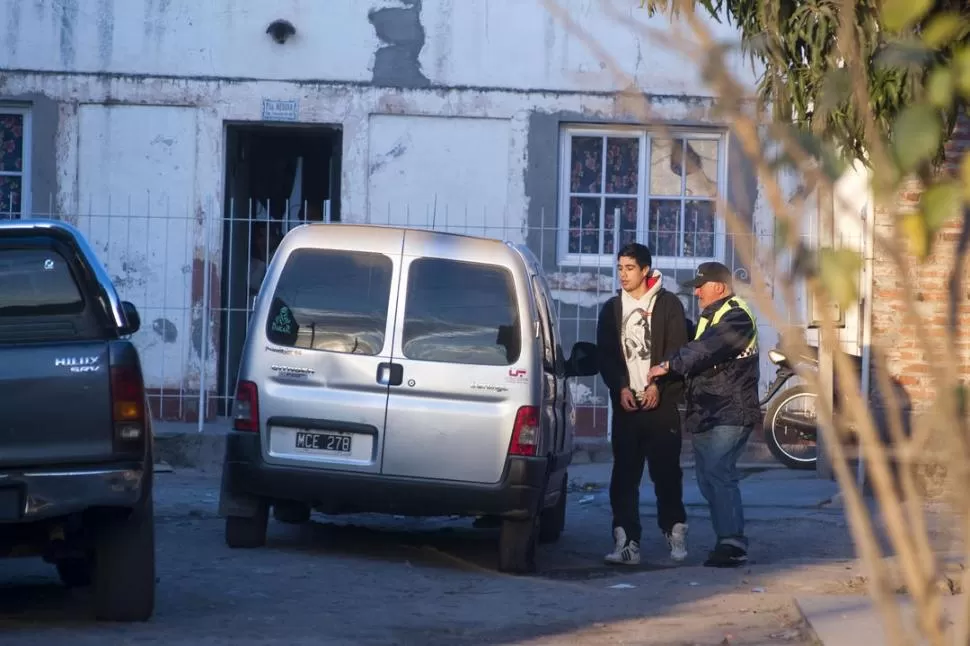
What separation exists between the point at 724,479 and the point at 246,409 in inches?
108

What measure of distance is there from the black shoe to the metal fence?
5002 millimetres

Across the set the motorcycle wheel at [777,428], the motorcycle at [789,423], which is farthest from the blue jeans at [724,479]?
the motorcycle wheel at [777,428]

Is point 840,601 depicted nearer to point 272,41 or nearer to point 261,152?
point 272,41

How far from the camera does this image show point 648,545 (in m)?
9.49

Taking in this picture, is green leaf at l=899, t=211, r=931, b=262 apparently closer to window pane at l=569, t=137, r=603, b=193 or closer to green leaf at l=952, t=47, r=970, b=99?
green leaf at l=952, t=47, r=970, b=99

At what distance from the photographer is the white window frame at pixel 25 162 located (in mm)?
13711

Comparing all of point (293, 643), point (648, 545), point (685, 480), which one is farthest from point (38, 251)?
point (685, 480)

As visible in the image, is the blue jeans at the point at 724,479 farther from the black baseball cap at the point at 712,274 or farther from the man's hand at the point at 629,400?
the black baseball cap at the point at 712,274

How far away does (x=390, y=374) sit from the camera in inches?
316

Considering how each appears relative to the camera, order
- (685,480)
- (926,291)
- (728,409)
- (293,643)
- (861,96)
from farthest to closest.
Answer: (685,480) → (926,291) → (728,409) → (293,643) → (861,96)

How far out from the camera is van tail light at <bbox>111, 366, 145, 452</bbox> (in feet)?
19.2

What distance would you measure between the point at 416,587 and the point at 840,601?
2157 millimetres

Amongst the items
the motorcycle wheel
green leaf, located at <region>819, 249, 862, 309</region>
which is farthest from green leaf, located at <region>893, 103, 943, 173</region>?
the motorcycle wheel

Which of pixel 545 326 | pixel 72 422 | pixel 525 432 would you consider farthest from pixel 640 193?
pixel 72 422
